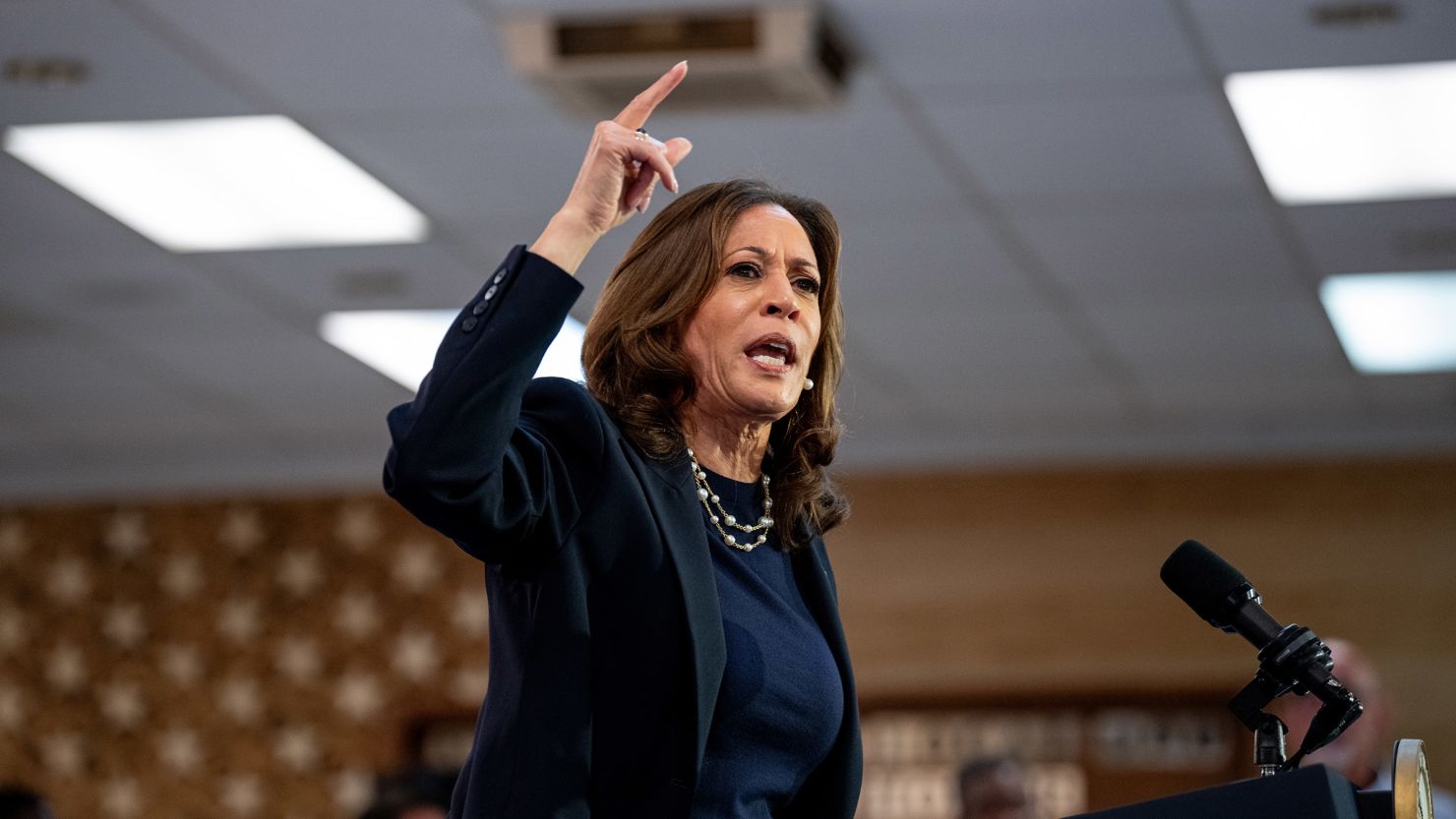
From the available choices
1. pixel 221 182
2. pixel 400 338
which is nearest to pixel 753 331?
pixel 221 182

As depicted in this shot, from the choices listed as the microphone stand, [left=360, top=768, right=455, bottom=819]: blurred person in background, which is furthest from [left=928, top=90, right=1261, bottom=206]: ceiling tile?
the microphone stand

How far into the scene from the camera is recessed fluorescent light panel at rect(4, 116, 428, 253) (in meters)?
5.29

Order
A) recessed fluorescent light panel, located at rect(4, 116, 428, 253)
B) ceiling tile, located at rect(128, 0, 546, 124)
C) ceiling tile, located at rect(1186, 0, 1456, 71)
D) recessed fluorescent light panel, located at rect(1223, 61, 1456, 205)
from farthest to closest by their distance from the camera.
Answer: recessed fluorescent light panel, located at rect(4, 116, 428, 253) → recessed fluorescent light panel, located at rect(1223, 61, 1456, 205) → ceiling tile, located at rect(128, 0, 546, 124) → ceiling tile, located at rect(1186, 0, 1456, 71)

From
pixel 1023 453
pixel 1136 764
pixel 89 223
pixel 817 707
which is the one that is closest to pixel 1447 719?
pixel 1136 764

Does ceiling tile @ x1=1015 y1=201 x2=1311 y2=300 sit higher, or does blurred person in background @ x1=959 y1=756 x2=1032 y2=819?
ceiling tile @ x1=1015 y1=201 x2=1311 y2=300

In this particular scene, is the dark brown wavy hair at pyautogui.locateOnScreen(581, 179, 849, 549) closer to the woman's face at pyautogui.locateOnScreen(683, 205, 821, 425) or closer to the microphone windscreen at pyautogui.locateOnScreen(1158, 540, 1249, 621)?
the woman's face at pyautogui.locateOnScreen(683, 205, 821, 425)

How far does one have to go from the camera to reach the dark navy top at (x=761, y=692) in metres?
1.77

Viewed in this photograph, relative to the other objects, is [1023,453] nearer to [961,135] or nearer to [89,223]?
[961,135]

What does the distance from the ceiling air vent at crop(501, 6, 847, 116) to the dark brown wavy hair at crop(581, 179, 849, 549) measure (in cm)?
233

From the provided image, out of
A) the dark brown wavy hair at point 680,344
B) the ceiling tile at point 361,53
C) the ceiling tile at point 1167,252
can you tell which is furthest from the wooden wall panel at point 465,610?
the dark brown wavy hair at point 680,344

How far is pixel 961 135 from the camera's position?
5.27 m

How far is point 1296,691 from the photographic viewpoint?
1.79 metres

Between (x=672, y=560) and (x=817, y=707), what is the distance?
0.23m

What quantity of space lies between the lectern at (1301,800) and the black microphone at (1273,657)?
0.26ft
